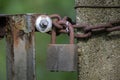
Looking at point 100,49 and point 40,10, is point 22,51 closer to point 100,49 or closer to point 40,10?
point 100,49

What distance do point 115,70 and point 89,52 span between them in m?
0.09

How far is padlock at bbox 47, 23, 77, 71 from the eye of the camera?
1.33m

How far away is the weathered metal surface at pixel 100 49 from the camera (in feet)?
4.36

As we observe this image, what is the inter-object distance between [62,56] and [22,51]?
11 cm

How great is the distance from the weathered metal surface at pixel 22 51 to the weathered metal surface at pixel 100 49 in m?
0.13

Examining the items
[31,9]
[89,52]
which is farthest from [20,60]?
[31,9]

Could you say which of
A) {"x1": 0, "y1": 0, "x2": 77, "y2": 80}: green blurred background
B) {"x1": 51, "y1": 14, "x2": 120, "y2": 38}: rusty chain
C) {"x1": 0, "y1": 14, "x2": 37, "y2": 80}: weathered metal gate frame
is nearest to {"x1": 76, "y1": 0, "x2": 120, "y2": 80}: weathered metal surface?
{"x1": 51, "y1": 14, "x2": 120, "y2": 38}: rusty chain

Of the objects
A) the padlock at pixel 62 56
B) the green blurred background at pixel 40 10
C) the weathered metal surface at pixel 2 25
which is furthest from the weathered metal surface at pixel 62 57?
the green blurred background at pixel 40 10

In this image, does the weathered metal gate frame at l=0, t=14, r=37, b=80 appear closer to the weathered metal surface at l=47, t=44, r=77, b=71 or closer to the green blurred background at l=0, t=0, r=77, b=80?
the weathered metal surface at l=47, t=44, r=77, b=71

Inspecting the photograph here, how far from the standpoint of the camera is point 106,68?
134 centimetres

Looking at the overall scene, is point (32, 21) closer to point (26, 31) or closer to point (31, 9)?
point (26, 31)

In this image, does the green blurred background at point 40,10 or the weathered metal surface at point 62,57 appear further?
the green blurred background at point 40,10

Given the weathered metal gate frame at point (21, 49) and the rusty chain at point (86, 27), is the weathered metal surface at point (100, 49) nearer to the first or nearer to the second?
the rusty chain at point (86, 27)

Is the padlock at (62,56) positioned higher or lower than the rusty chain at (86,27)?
lower
